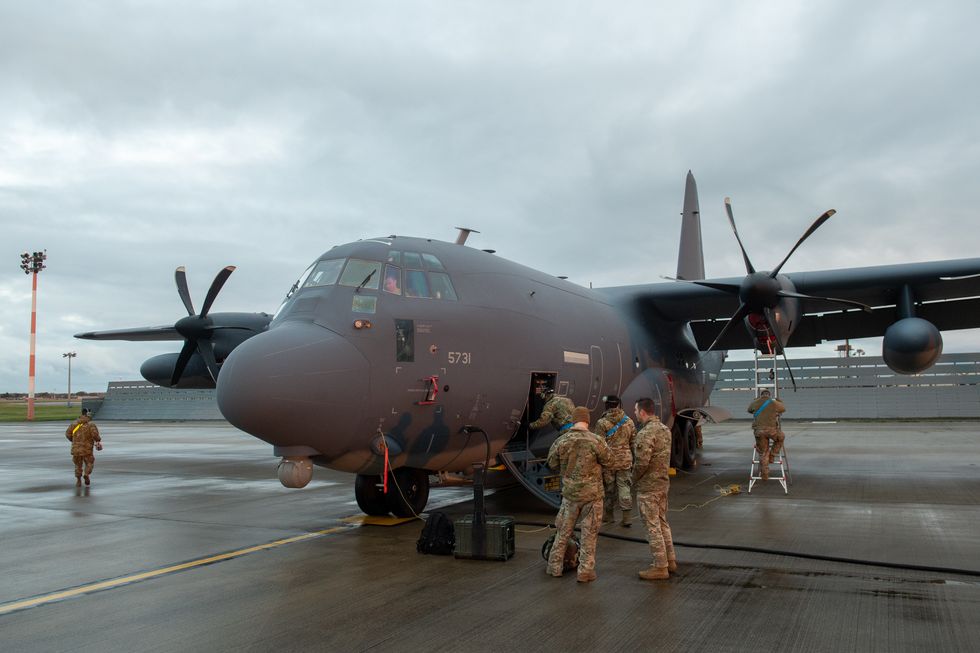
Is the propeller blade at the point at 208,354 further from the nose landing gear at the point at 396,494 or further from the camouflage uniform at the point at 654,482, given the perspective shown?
the camouflage uniform at the point at 654,482

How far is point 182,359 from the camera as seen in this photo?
17094 mm

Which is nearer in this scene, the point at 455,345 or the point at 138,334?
the point at 455,345

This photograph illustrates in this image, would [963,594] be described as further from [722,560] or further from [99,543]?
[99,543]

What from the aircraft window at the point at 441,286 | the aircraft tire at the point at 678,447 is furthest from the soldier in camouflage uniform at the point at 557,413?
the aircraft tire at the point at 678,447

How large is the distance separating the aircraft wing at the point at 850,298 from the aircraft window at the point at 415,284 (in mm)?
7242

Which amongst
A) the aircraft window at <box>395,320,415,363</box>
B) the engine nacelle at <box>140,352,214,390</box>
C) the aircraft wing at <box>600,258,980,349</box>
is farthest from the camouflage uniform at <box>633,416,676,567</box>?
the engine nacelle at <box>140,352,214,390</box>

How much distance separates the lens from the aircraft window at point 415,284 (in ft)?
31.8

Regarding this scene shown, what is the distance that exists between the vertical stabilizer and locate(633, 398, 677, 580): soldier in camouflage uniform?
609 inches

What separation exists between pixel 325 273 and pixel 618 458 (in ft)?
15.1

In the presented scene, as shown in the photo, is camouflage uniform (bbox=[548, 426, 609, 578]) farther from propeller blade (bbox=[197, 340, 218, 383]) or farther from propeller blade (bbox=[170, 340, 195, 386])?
propeller blade (bbox=[170, 340, 195, 386])


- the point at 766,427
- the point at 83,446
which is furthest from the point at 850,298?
the point at 83,446

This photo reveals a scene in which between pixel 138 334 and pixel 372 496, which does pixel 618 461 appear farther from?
pixel 138 334

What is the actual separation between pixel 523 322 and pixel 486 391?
5.05 ft

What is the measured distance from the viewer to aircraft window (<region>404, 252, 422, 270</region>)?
9.93m
